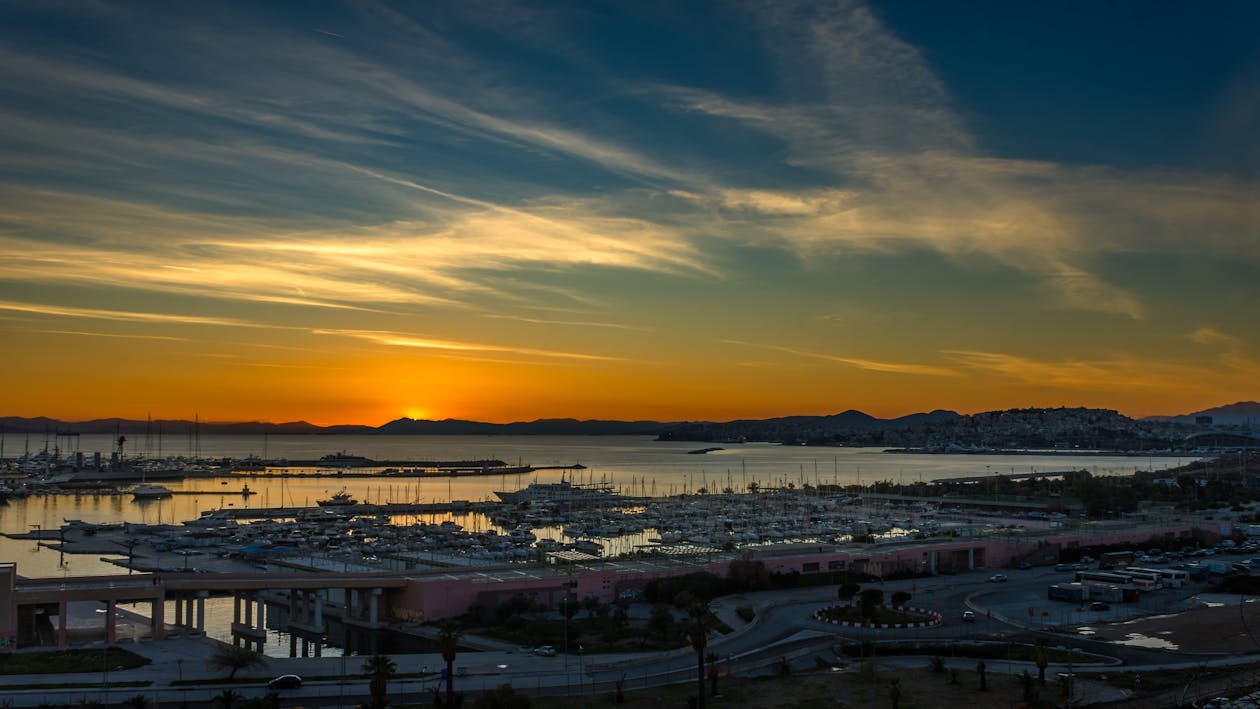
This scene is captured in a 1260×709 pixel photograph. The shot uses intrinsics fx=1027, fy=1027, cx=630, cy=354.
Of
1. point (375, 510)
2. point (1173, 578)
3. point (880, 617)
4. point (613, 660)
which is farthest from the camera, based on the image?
point (375, 510)

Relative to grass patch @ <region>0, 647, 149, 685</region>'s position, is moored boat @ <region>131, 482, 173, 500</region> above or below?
below

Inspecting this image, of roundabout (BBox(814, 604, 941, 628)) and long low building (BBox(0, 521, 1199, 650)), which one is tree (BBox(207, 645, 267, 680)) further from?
roundabout (BBox(814, 604, 941, 628))

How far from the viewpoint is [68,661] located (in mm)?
20547

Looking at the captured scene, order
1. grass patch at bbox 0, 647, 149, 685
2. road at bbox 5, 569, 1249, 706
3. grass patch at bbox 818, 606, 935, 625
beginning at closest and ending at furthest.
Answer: road at bbox 5, 569, 1249, 706 < grass patch at bbox 0, 647, 149, 685 < grass patch at bbox 818, 606, 935, 625

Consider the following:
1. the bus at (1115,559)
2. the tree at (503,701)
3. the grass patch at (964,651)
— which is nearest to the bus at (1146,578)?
the bus at (1115,559)

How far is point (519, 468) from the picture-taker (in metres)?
127

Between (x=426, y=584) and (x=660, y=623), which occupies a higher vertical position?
(x=426, y=584)

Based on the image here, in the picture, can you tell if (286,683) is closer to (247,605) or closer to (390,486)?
(247,605)

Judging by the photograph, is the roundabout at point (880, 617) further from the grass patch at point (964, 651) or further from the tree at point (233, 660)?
the tree at point (233, 660)

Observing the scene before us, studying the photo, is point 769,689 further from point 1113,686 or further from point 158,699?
point 158,699

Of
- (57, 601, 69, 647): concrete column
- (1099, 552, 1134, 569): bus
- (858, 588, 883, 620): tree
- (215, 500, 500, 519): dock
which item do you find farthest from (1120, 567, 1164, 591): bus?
(215, 500, 500, 519): dock

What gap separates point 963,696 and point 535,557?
77.8 ft

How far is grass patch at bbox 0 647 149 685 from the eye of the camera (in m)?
19.8

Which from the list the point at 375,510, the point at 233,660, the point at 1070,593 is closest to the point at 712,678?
the point at 233,660
